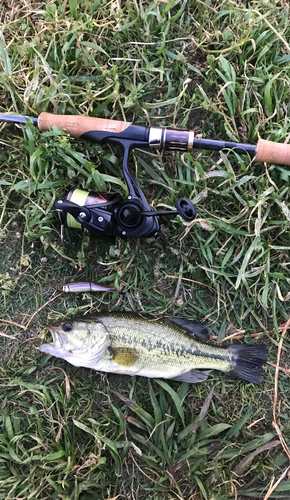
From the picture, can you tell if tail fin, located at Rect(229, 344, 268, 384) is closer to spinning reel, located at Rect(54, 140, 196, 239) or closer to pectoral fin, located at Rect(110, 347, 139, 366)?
pectoral fin, located at Rect(110, 347, 139, 366)

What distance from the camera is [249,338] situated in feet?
9.17

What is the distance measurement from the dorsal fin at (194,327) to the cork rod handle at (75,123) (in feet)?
5.05

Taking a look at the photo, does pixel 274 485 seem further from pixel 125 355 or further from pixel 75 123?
pixel 75 123

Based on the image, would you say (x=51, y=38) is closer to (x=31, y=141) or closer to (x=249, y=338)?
(x=31, y=141)

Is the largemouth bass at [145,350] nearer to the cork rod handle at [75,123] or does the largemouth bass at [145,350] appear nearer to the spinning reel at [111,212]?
the spinning reel at [111,212]

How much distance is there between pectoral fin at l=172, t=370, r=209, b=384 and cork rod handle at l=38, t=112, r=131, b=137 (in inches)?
75.6

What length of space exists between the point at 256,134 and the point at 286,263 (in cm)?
108

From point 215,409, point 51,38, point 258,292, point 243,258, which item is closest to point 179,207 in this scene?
point 243,258

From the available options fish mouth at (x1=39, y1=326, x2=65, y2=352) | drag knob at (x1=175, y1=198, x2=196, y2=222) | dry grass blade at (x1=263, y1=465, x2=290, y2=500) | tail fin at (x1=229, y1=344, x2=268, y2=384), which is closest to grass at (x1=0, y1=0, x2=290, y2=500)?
dry grass blade at (x1=263, y1=465, x2=290, y2=500)

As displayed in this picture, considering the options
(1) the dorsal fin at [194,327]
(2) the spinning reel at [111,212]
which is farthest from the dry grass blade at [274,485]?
(2) the spinning reel at [111,212]

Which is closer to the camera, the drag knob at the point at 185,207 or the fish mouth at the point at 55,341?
the drag knob at the point at 185,207

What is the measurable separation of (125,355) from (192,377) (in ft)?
1.84

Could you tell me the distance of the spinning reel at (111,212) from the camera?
95.9 inches

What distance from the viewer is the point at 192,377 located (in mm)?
2643
